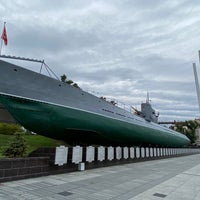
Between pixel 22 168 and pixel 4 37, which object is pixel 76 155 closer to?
pixel 22 168

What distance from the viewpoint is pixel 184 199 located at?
5574 millimetres

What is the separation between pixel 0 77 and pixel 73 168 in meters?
4.91

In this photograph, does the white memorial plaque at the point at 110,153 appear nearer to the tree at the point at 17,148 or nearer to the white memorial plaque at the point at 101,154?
the white memorial plaque at the point at 101,154

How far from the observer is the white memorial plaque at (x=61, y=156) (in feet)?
27.1

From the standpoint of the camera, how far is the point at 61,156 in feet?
27.8

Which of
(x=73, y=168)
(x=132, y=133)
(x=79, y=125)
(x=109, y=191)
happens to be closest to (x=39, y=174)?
(x=73, y=168)

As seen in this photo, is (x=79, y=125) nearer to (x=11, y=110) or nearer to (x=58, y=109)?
(x=58, y=109)

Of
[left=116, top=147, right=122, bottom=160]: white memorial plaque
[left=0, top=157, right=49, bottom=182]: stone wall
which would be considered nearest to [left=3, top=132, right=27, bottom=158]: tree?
[left=0, top=157, right=49, bottom=182]: stone wall

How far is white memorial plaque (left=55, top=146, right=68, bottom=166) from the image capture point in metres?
8.27

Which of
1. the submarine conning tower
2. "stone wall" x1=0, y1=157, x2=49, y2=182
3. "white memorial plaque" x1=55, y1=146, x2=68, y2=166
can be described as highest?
the submarine conning tower

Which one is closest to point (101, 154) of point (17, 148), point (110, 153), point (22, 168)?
point (110, 153)

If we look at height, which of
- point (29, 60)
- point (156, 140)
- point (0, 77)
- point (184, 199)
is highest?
point (29, 60)

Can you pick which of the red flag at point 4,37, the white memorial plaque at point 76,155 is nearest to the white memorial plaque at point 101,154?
the white memorial plaque at point 76,155

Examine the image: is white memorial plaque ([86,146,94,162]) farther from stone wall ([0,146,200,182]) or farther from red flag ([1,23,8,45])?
red flag ([1,23,8,45])
